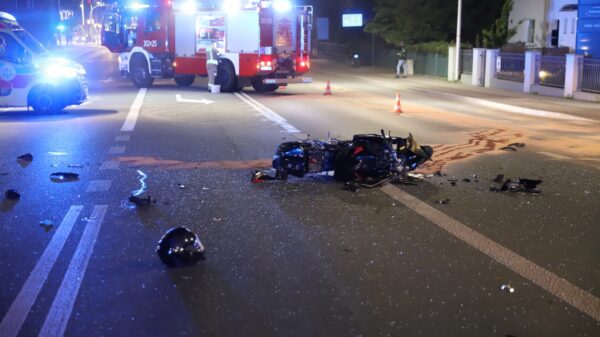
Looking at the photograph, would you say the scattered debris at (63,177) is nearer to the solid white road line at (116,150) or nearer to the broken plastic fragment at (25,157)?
the broken plastic fragment at (25,157)

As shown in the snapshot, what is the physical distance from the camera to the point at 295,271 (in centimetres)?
632

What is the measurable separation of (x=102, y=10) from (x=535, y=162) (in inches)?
915

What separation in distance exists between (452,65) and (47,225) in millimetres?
30022

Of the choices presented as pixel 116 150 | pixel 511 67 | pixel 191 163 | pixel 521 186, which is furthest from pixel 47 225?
pixel 511 67

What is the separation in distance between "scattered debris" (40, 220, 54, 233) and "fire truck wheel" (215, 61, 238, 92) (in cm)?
2031

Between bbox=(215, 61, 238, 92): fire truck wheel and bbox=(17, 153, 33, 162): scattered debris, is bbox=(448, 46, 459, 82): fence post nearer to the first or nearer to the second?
bbox=(215, 61, 238, 92): fire truck wheel

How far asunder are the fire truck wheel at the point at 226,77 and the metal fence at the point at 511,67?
423 inches

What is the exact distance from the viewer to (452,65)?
35.8 m

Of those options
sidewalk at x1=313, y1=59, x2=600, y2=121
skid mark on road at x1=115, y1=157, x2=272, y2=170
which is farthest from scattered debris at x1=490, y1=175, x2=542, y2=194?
sidewalk at x1=313, y1=59, x2=600, y2=121

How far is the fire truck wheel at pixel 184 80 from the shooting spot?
31.2m

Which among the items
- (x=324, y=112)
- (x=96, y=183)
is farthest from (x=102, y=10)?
(x=96, y=183)

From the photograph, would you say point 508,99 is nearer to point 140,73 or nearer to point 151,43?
point 151,43

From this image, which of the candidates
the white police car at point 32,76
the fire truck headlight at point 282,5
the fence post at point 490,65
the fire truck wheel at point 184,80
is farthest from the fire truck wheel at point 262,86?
the white police car at point 32,76

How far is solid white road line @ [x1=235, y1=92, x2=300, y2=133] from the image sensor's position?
1668cm
